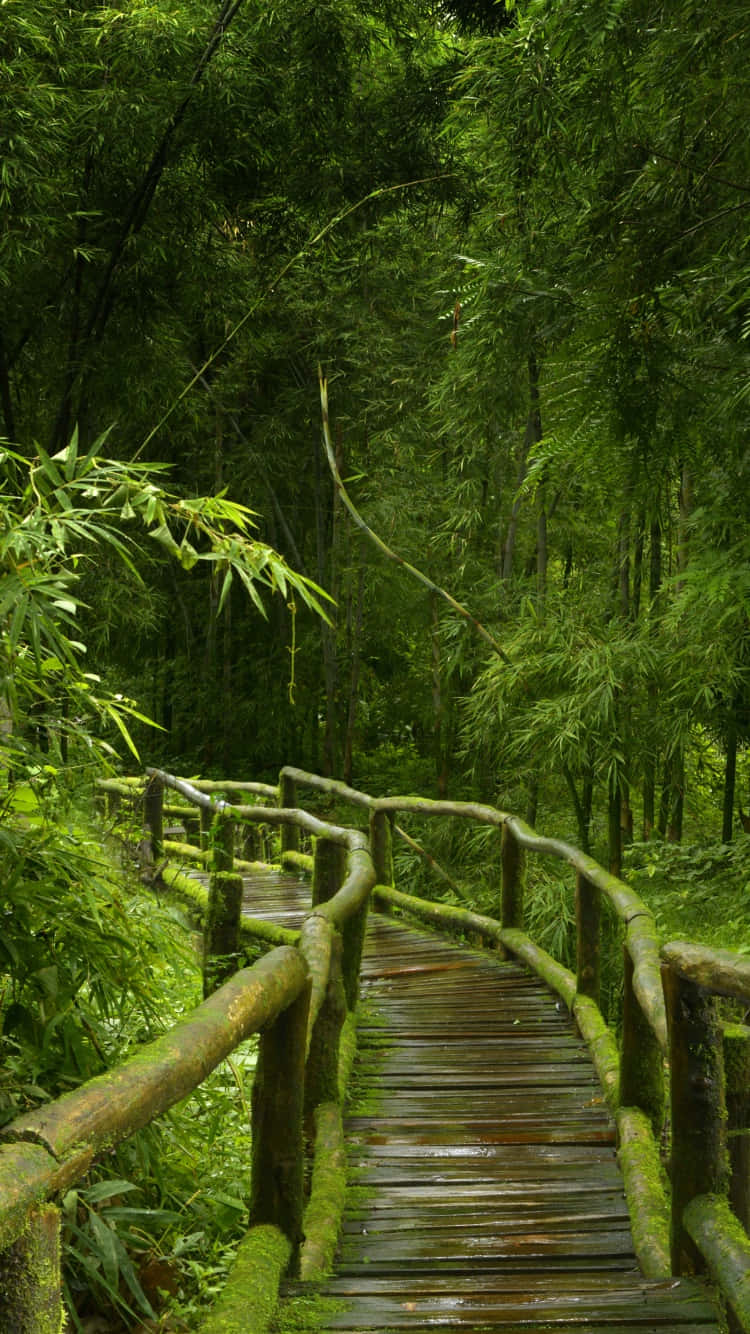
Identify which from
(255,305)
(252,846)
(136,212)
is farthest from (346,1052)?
(252,846)

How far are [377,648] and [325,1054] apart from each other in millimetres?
9843

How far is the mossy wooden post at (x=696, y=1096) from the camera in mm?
2064

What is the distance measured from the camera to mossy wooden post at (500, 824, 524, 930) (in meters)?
5.46

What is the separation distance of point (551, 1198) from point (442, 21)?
24.1 ft

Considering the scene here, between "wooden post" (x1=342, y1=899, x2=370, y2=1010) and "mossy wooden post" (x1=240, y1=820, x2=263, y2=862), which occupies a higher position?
"wooden post" (x1=342, y1=899, x2=370, y2=1010)

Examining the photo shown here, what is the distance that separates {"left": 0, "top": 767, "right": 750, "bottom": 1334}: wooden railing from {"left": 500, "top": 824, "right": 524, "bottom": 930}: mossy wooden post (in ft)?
3.66

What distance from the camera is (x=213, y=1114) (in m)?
2.99

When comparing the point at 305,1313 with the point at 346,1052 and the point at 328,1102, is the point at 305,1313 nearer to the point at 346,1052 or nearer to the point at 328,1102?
the point at 328,1102

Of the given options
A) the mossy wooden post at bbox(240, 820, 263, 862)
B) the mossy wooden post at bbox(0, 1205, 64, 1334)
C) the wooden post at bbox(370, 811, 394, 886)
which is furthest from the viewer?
the mossy wooden post at bbox(240, 820, 263, 862)

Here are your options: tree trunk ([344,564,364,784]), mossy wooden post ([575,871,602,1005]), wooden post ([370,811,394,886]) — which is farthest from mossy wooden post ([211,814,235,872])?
tree trunk ([344,564,364,784])

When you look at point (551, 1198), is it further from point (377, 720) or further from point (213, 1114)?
point (377, 720)

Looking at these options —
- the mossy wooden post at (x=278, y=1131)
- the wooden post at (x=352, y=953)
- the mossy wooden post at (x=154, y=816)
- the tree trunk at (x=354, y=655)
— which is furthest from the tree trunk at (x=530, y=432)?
the mossy wooden post at (x=278, y=1131)

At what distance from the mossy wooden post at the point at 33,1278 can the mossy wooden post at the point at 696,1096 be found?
1.30 m

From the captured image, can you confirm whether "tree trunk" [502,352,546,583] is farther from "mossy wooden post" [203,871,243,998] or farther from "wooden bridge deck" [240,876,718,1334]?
"wooden bridge deck" [240,876,718,1334]
